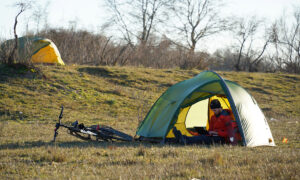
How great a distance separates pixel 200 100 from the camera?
9.75m

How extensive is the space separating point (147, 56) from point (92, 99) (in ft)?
42.9

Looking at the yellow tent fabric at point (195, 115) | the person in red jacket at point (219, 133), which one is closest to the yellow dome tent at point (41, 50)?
the yellow tent fabric at point (195, 115)

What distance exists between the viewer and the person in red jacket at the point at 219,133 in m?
9.08

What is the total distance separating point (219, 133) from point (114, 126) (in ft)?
16.7

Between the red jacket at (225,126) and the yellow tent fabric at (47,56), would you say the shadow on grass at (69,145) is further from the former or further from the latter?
the yellow tent fabric at (47,56)

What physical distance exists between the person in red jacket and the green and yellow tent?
13.2 inches

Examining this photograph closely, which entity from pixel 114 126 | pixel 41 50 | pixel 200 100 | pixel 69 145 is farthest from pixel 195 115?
pixel 41 50

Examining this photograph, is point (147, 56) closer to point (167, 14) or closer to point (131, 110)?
point (131, 110)

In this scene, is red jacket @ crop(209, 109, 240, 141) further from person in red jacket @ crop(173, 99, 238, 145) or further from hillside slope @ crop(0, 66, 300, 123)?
hillside slope @ crop(0, 66, 300, 123)

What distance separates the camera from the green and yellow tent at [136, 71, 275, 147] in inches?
353

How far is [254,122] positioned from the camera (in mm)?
9172

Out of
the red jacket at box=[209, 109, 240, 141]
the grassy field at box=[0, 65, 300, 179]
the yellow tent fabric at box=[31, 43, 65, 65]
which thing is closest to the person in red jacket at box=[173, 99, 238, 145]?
the red jacket at box=[209, 109, 240, 141]

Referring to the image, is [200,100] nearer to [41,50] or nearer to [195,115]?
[195,115]

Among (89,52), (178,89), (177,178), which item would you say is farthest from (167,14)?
(177,178)
